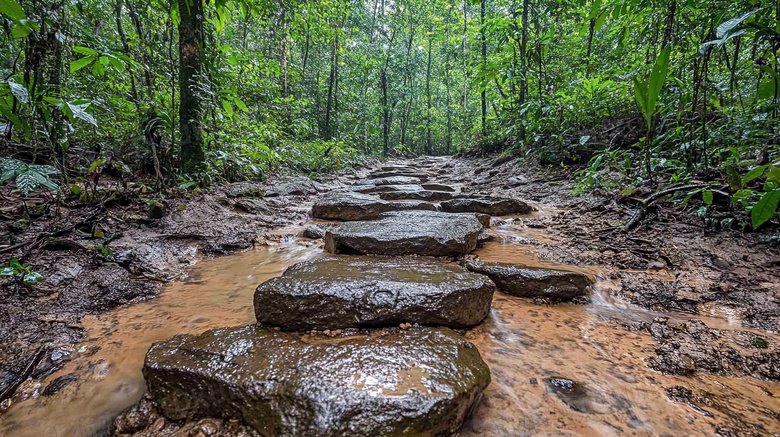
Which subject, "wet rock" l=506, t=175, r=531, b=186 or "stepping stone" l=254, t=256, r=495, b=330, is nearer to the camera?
"stepping stone" l=254, t=256, r=495, b=330

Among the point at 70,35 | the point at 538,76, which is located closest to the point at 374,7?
the point at 538,76

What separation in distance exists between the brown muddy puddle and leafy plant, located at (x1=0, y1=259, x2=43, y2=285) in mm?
427

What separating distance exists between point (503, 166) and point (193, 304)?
25.6ft

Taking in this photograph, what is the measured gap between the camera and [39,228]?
2.32 metres

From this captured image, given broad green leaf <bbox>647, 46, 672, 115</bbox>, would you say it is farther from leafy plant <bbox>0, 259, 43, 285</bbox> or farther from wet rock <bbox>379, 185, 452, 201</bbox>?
leafy plant <bbox>0, 259, 43, 285</bbox>

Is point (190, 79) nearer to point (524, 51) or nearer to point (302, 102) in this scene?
point (302, 102)

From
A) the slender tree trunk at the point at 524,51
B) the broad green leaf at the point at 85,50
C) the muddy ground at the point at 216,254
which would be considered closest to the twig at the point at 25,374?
the muddy ground at the point at 216,254

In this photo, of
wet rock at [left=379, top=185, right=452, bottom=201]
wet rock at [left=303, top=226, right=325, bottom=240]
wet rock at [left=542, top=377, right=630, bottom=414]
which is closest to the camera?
wet rock at [left=542, top=377, right=630, bottom=414]

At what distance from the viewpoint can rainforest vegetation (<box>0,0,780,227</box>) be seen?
7.50 ft

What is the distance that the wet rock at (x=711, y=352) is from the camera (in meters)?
1.21

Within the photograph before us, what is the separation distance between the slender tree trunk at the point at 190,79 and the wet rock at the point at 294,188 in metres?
1.27

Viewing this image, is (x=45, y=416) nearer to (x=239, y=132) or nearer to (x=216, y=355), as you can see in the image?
(x=216, y=355)

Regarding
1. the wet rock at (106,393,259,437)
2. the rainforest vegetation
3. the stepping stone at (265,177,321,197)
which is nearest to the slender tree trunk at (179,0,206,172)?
the rainforest vegetation

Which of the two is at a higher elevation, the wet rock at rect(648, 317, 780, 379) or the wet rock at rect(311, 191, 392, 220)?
the wet rock at rect(311, 191, 392, 220)
